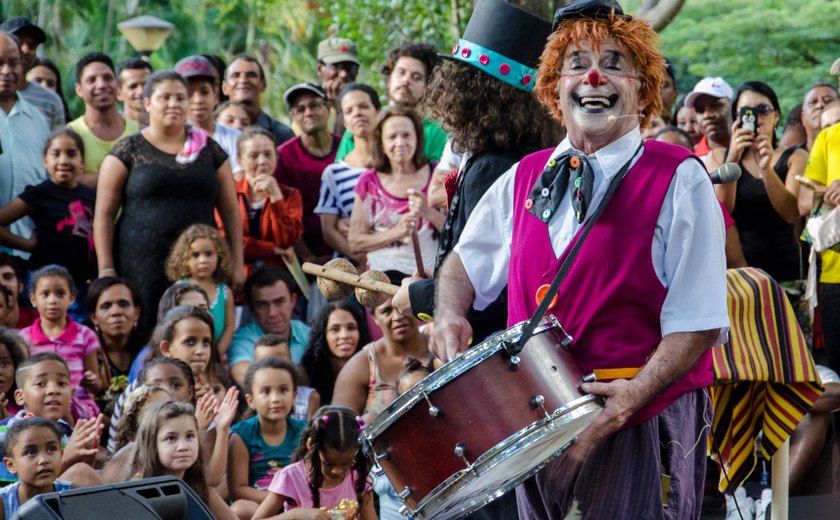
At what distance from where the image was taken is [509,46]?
15.4 ft

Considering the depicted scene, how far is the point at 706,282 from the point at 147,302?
16.2 ft

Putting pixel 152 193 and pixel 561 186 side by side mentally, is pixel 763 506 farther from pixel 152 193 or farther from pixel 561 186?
pixel 152 193

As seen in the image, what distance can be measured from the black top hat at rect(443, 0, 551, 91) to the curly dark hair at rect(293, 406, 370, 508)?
2.24 meters

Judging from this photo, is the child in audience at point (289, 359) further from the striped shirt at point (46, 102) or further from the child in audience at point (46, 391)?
the striped shirt at point (46, 102)

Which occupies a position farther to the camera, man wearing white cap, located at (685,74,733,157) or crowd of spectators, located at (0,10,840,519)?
man wearing white cap, located at (685,74,733,157)

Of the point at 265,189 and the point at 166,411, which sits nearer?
the point at 166,411

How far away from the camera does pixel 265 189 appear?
8453 millimetres

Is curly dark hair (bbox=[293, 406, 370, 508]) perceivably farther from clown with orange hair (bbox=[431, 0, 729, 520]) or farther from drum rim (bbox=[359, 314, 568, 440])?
drum rim (bbox=[359, 314, 568, 440])

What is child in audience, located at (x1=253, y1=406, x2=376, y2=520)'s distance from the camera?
246 inches

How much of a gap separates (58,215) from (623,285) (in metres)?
5.29

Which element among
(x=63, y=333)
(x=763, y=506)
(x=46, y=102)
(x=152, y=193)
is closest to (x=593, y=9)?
(x=763, y=506)

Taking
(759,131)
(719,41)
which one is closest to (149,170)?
(759,131)

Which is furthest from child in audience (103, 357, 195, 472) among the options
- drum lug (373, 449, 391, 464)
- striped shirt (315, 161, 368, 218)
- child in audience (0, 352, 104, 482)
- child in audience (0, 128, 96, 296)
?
drum lug (373, 449, 391, 464)

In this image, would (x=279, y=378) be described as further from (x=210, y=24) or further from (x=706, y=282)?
(x=210, y=24)
